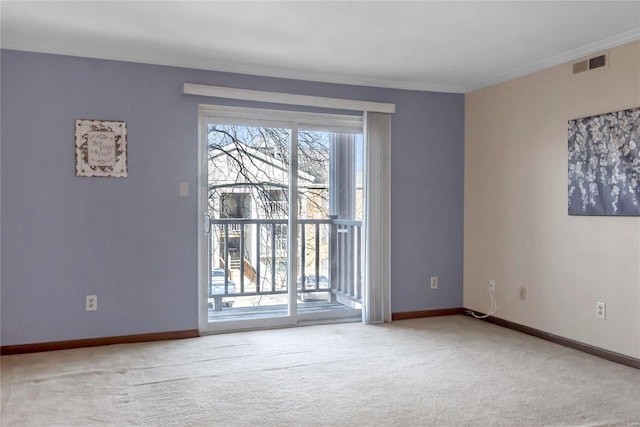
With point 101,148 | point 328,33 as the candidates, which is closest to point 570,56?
point 328,33

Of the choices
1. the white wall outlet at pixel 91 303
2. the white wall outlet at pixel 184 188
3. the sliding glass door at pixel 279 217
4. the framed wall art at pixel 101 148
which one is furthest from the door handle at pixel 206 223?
the white wall outlet at pixel 91 303

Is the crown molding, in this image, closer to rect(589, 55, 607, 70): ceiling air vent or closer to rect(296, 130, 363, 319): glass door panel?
rect(589, 55, 607, 70): ceiling air vent

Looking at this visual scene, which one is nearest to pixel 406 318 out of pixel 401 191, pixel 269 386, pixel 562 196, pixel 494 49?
pixel 401 191

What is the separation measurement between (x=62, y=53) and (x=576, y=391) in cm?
407

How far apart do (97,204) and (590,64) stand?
3.77 m

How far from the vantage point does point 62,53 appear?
3562 mm

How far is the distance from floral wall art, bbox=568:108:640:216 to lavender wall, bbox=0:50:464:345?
2.14 meters

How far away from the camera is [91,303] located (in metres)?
3.67

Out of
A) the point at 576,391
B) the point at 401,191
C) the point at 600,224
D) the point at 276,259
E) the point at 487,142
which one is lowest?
the point at 576,391

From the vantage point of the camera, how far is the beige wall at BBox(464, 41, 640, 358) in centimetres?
334

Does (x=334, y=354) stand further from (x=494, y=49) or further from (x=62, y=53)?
(x=62, y=53)

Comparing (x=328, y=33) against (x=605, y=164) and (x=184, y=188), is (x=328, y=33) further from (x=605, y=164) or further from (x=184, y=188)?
(x=605, y=164)

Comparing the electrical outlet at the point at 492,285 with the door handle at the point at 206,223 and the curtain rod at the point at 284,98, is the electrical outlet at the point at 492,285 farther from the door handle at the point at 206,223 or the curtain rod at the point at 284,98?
the door handle at the point at 206,223

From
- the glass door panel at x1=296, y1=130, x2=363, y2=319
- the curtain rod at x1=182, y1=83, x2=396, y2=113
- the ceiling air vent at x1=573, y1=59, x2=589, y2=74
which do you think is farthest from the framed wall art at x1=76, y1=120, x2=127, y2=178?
the ceiling air vent at x1=573, y1=59, x2=589, y2=74
